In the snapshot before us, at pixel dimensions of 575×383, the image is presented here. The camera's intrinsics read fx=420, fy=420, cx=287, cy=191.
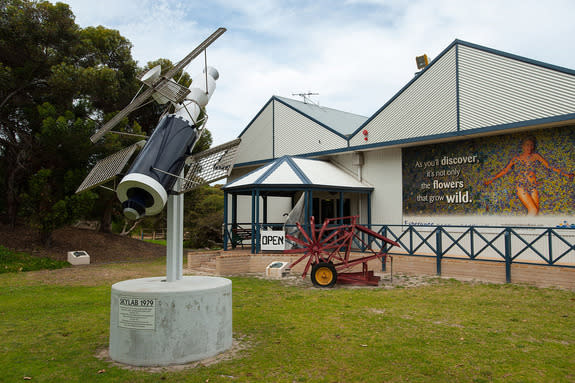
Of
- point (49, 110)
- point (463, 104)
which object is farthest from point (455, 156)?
point (49, 110)

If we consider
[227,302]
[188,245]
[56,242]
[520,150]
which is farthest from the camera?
[188,245]

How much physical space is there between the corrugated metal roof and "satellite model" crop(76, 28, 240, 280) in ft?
39.3

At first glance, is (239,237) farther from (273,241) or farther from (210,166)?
(210,166)

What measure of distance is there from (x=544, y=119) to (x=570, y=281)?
431 centimetres

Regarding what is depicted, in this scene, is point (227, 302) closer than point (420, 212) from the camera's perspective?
Yes

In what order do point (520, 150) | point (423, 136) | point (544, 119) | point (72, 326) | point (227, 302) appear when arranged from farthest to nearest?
point (423, 136)
point (520, 150)
point (544, 119)
point (72, 326)
point (227, 302)

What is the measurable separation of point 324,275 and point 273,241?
376 centimetres

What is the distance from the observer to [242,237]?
610 inches

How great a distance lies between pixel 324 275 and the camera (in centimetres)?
989

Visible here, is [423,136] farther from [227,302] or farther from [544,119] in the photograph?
[227,302]

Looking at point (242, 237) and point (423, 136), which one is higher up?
point (423, 136)

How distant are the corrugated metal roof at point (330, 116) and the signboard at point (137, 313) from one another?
13380mm

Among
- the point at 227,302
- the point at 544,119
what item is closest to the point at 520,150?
the point at 544,119

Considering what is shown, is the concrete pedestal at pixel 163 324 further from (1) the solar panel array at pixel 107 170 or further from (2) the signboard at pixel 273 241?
(2) the signboard at pixel 273 241
